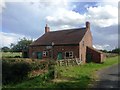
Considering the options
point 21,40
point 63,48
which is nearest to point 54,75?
point 63,48

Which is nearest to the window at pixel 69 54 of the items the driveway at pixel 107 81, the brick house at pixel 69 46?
the brick house at pixel 69 46

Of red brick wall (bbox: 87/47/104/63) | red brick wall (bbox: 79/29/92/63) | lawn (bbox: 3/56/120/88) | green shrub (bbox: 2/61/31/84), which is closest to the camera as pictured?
lawn (bbox: 3/56/120/88)

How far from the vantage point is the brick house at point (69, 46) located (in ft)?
154

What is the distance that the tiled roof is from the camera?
48.4 meters

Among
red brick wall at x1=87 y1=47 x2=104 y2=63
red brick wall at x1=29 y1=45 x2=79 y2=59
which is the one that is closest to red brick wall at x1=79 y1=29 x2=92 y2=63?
red brick wall at x1=29 y1=45 x2=79 y2=59

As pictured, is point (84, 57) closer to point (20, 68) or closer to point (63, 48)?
point (63, 48)

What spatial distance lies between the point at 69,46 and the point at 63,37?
4.38 metres

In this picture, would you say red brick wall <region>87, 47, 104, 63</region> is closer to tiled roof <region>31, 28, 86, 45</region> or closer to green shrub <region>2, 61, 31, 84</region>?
tiled roof <region>31, 28, 86, 45</region>

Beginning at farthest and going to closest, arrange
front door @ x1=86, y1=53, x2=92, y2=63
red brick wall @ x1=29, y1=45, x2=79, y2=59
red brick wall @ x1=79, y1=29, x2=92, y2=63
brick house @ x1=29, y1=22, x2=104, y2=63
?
front door @ x1=86, y1=53, x2=92, y2=63
brick house @ x1=29, y1=22, x2=104, y2=63
red brick wall @ x1=79, y1=29, x2=92, y2=63
red brick wall @ x1=29, y1=45, x2=79, y2=59

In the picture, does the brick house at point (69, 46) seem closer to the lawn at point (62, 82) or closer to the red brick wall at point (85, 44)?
the red brick wall at point (85, 44)

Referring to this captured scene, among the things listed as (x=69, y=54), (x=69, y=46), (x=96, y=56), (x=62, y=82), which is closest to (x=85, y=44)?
(x=96, y=56)

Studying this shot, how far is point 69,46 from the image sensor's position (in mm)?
47438

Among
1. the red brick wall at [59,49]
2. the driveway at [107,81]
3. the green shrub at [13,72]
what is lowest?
the driveway at [107,81]

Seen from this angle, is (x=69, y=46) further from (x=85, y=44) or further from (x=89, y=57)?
(x=89, y=57)
